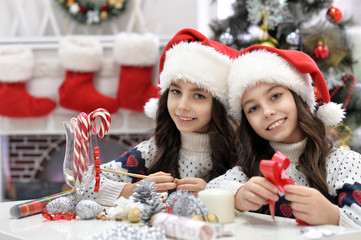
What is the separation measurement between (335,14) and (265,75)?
1201mm

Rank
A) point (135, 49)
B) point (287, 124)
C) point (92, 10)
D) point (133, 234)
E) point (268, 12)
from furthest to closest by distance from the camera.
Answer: point (92, 10)
point (135, 49)
point (268, 12)
point (287, 124)
point (133, 234)

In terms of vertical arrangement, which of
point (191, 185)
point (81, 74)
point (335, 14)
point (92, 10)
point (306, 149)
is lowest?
point (191, 185)

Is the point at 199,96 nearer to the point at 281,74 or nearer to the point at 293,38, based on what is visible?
the point at 281,74

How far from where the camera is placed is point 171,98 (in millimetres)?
1734

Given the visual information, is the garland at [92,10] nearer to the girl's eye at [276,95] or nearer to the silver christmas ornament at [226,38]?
the silver christmas ornament at [226,38]

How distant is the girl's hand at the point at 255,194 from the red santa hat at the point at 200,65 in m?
0.51

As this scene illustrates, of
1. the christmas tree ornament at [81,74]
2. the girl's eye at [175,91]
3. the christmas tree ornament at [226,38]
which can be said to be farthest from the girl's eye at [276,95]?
the christmas tree ornament at [81,74]

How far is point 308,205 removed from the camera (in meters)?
1.11

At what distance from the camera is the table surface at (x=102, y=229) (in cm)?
102

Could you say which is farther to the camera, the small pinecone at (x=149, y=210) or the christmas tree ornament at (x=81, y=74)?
the christmas tree ornament at (x=81, y=74)

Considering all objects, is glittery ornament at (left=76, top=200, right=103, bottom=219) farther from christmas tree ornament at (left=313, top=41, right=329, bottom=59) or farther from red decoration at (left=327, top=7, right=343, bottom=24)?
red decoration at (left=327, top=7, right=343, bottom=24)

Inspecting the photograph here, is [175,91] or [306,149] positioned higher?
[175,91]

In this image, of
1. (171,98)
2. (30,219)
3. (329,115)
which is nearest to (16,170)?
(171,98)

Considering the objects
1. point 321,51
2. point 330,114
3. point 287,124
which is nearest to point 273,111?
point 287,124
